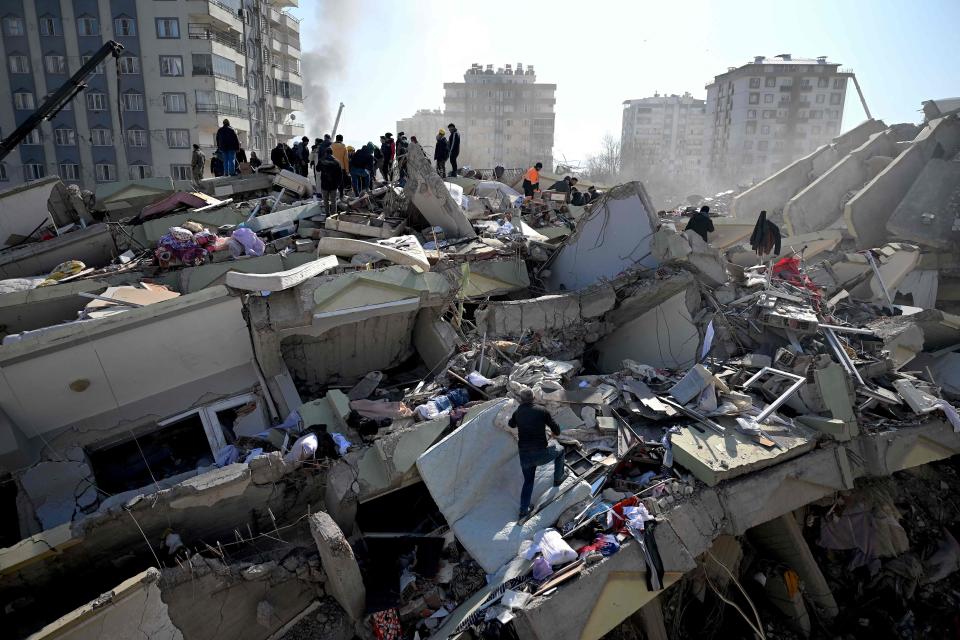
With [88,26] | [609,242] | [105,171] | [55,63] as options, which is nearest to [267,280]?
[609,242]

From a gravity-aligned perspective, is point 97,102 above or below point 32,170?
above

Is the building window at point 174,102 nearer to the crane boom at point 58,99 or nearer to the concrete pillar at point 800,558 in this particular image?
the crane boom at point 58,99

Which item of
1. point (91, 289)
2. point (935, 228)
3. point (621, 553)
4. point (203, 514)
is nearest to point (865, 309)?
point (935, 228)

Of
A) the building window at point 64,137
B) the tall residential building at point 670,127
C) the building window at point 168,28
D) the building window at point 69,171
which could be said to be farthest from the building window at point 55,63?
the tall residential building at point 670,127

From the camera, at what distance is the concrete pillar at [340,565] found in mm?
4797

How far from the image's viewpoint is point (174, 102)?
99.6 ft

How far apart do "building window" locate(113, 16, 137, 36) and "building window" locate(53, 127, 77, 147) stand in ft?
19.6

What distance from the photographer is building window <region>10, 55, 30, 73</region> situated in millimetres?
29609

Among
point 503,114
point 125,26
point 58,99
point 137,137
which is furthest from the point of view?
point 503,114

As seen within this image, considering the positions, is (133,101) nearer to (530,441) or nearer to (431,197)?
(431,197)

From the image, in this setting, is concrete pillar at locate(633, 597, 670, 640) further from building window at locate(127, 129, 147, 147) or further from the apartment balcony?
building window at locate(127, 129, 147, 147)

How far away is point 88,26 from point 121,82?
9.82 feet

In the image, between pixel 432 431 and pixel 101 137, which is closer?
pixel 432 431

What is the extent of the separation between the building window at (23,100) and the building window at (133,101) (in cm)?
494
